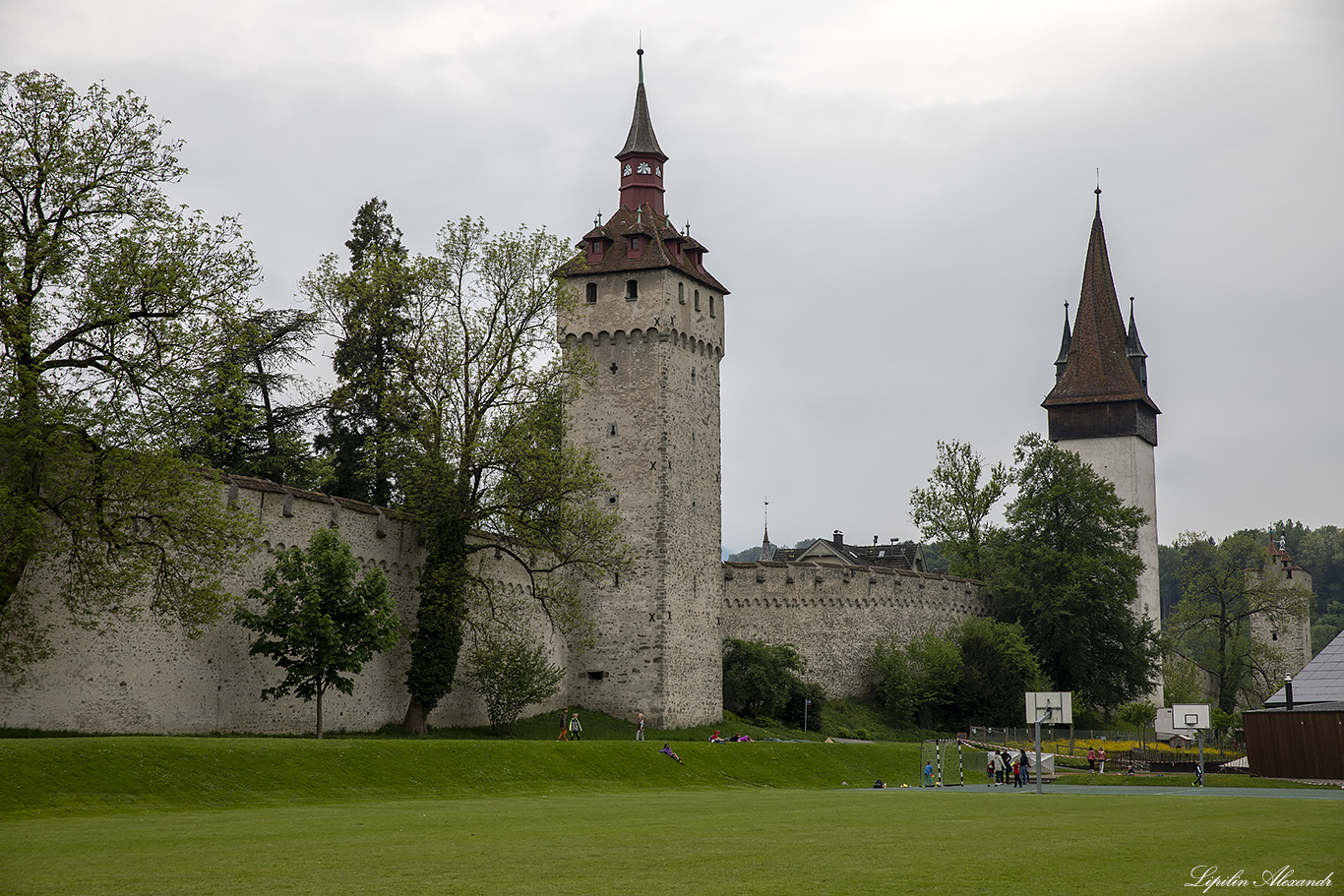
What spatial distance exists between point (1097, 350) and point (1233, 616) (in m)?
→ 16.4

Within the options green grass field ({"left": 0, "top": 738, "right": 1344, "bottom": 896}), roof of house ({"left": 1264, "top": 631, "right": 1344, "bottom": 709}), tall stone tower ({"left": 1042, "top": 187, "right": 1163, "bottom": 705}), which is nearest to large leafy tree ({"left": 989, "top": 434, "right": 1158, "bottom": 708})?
tall stone tower ({"left": 1042, "top": 187, "right": 1163, "bottom": 705})

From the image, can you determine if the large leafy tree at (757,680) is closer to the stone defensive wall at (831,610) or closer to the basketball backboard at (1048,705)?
the stone defensive wall at (831,610)

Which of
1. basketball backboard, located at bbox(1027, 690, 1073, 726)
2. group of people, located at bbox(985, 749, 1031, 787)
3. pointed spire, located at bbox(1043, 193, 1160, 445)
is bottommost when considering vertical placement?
group of people, located at bbox(985, 749, 1031, 787)

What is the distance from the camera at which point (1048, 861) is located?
14156mm

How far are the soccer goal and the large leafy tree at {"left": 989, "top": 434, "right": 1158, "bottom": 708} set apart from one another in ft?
79.3

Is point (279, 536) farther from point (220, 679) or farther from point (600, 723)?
point (600, 723)

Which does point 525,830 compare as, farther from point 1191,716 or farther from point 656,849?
point 1191,716

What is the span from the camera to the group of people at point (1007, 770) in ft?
120

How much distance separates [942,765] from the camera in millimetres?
37500

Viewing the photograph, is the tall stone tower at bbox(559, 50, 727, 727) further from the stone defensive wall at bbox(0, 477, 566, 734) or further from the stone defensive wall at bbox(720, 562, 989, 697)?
the stone defensive wall at bbox(0, 477, 566, 734)

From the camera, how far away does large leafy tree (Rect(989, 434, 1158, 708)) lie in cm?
6250

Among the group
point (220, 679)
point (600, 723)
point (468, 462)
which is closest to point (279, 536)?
point (220, 679)

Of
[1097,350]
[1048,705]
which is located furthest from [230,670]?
[1097,350]

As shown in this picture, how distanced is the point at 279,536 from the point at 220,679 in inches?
155
